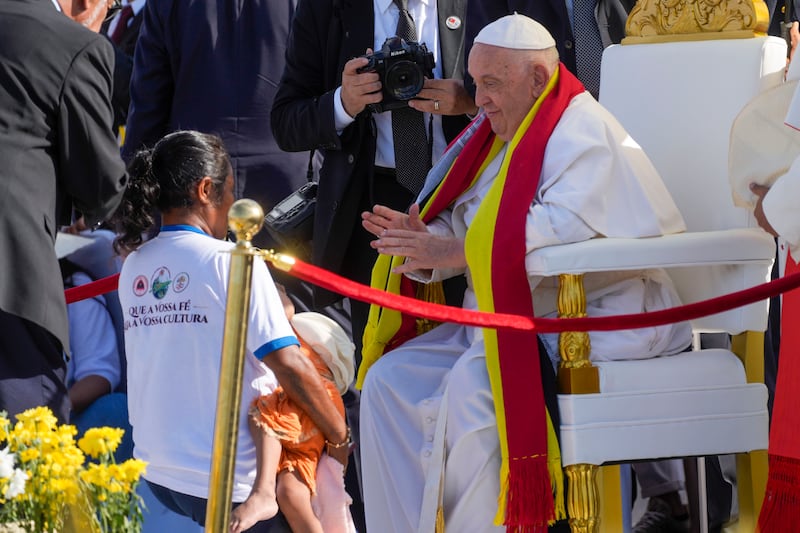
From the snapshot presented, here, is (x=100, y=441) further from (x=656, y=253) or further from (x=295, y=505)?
(x=656, y=253)

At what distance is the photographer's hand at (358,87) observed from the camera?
521 centimetres

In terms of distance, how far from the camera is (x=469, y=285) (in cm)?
488

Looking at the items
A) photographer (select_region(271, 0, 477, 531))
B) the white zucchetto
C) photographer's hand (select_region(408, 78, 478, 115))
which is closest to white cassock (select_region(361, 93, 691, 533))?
the white zucchetto

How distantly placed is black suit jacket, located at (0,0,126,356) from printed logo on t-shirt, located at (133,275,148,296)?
31 centimetres

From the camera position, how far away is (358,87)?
5.23 m

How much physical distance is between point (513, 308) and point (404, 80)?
3.77ft

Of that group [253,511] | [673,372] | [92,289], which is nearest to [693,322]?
[673,372]

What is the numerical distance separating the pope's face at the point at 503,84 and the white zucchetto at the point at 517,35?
0.8 inches

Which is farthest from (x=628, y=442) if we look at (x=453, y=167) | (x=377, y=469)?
(x=453, y=167)

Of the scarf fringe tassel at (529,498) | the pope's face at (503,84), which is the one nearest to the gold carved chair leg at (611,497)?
the scarf fringe tassel at (529,498)

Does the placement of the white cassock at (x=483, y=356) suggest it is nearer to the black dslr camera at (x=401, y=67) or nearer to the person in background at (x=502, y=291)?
the person in background at (x=502, y=291)

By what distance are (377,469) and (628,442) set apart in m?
0.84

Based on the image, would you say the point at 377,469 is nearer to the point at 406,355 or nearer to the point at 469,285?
the point at 406,355

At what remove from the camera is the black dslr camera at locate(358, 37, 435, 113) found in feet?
17.0
